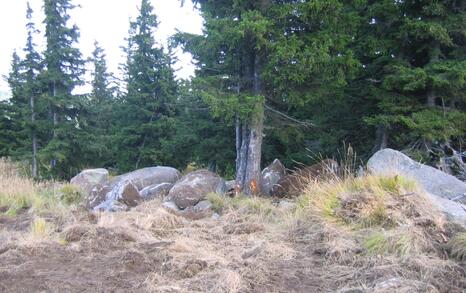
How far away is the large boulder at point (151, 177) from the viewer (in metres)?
9.69

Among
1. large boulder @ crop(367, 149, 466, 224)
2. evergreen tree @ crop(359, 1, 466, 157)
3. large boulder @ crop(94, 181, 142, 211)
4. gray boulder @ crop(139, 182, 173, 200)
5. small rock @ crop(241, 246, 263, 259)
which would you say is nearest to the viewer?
small rock @ crop(241, 246, 263, 259)

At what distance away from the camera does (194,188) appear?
820 cm

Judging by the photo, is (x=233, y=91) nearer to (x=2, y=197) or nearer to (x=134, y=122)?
(x=2, y=197)

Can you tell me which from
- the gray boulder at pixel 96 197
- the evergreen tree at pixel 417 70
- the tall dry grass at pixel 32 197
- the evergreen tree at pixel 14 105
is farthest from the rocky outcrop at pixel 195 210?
the evergreen tree at pixel 14 105

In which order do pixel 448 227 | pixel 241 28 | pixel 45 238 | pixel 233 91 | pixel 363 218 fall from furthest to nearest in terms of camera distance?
pixel 233 91
pixel 241 28
pixel 45 238
pixel 363 218
pixel 448 227

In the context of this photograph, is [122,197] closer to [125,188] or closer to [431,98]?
[125,188]

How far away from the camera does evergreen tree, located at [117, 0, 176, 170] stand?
48.0 feet

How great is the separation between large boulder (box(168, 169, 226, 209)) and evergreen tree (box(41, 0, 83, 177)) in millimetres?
7285

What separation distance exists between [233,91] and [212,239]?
4.25 meters

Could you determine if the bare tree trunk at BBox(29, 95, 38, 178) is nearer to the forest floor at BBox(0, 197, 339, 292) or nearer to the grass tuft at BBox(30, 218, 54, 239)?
the grass tuft at BBox(30, 218, 54, 239)

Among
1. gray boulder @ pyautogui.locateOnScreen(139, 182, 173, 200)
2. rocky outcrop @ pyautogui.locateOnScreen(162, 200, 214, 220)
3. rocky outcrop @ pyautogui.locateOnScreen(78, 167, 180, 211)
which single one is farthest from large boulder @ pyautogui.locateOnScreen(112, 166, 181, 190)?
rocky outcrop @ pyautogui.locateOnScreen(162, 200, 214, 220)

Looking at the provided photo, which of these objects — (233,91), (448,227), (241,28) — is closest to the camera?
(448,227)

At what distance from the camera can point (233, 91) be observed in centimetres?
841

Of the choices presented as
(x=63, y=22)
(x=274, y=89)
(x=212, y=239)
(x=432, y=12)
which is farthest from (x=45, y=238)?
(x=63, y=22)
